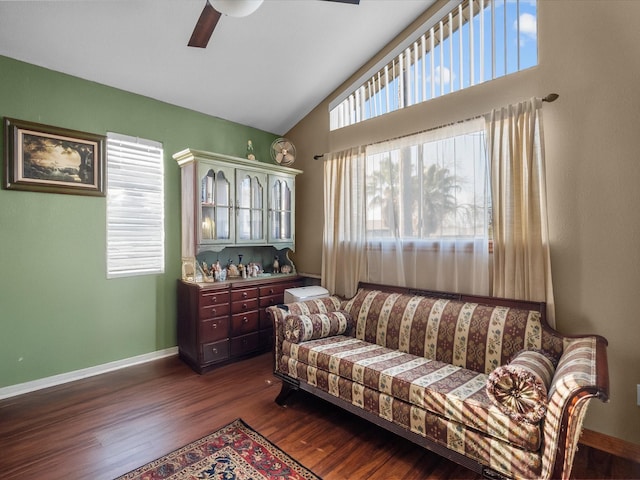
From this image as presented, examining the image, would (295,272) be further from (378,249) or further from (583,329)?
(583,329)

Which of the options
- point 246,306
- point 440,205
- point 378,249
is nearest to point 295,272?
point 246,306

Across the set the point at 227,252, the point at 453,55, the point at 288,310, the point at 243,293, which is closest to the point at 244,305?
the point at 243,293

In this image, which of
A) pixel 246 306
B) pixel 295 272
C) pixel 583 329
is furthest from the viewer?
pixel 295 272

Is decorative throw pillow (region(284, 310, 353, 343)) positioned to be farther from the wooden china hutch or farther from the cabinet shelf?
the cabinet shelf

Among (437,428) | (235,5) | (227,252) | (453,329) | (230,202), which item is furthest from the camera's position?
(227,252)

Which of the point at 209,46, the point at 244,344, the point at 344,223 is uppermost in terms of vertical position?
the point at 209,46

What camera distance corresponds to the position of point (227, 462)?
1837 mm

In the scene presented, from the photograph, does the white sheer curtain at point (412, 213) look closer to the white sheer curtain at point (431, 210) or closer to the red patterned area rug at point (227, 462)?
the white sheer curtain at point (431, 210)

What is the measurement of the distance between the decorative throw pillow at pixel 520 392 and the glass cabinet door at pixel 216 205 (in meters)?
2.63

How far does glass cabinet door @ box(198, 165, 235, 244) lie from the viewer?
3205mm

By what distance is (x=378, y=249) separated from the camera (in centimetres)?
318

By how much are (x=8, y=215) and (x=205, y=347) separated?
73.6 inches

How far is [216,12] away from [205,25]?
142mm

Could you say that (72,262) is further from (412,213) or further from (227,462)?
(412,213)
